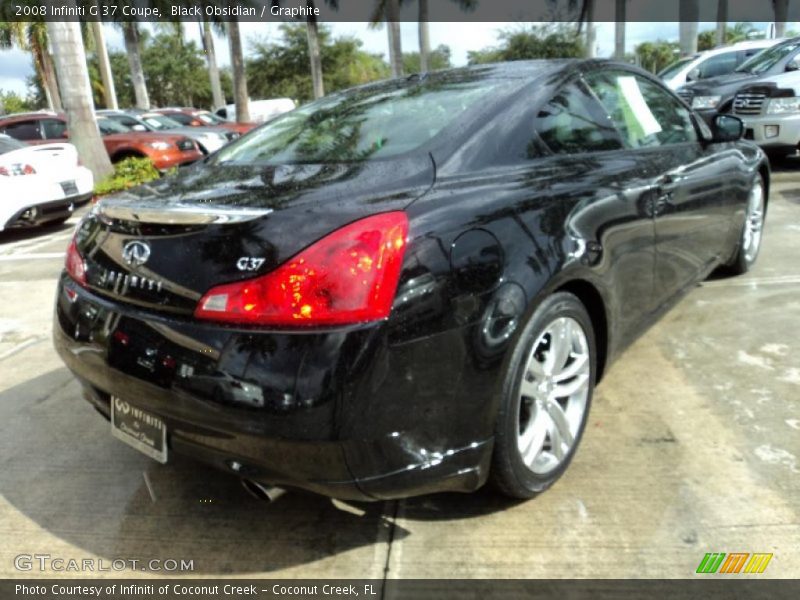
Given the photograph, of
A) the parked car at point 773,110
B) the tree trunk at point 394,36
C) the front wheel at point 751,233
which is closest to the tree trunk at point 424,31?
the tree trunk at point 394,36

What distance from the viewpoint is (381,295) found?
177 centimetres

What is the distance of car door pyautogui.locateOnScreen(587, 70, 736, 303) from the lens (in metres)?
2.98

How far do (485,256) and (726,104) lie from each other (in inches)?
331

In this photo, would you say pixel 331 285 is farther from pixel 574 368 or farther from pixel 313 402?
pixel 574 368

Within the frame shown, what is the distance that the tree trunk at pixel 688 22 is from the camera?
61.0 ft

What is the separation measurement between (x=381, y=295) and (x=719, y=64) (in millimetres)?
12138

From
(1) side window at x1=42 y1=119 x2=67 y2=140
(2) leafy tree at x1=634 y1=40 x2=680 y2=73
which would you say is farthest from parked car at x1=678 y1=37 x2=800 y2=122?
(2) leafy tree at x1=634 y1=40 x2=680 y2=73

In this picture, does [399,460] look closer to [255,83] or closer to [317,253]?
[317,253]

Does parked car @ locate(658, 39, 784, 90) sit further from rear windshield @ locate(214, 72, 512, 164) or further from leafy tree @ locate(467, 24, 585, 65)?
leafy tree @ locate(467, 24, 585, 65)

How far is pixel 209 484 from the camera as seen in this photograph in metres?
2.55

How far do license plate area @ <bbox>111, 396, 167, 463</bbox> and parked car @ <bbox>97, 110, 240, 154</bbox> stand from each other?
9977 millimetres

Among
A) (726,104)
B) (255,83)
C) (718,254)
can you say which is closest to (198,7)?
(255,83)

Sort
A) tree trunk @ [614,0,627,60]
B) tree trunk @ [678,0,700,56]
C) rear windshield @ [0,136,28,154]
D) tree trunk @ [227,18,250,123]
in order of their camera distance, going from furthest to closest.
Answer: tree trunk @ [614,0,627,60]
tree trunk @ [227,18,250,123]
tree trunk @ [678,0,700,56]
rear windshield @ [0,136,28,154]

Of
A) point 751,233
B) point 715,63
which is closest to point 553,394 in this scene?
point 751,233
